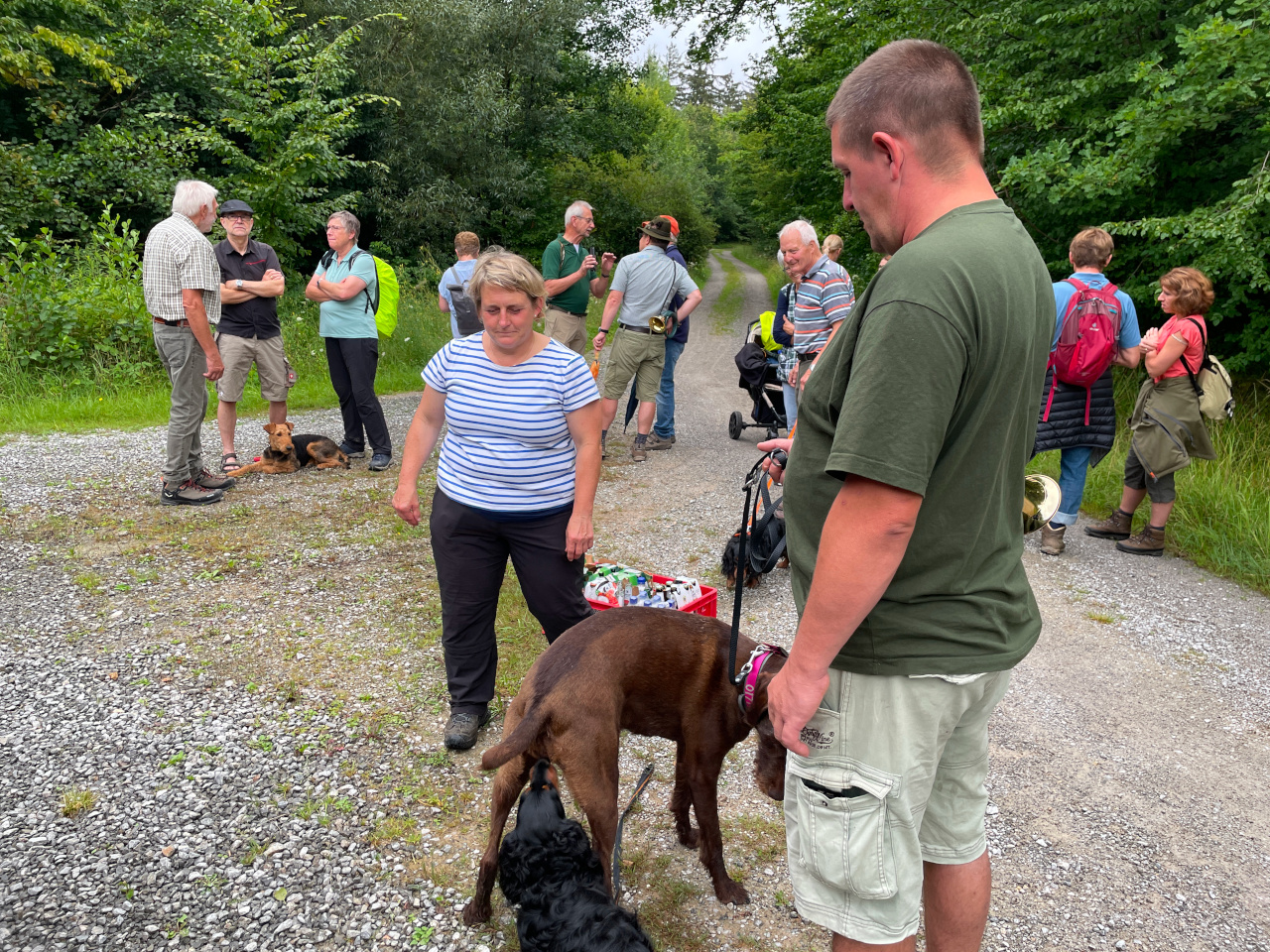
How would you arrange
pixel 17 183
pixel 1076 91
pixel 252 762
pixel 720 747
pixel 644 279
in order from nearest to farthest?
pixel 720 747
pixel 252 762
pixel 644 279
pixel 1076 91
pixel 17 183

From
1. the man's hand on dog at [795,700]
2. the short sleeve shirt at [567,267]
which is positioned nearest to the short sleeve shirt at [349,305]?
the short sleeve shirt at [567,267]

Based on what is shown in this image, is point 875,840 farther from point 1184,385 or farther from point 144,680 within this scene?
point 1184,385

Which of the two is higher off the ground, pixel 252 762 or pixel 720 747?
pixel 720 747

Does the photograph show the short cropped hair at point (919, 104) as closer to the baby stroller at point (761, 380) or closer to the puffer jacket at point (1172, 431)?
the puffer jacket at point (1172, 431)

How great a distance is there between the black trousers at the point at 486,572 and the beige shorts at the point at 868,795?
1760mm

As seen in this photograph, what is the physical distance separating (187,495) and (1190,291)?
7.61 m

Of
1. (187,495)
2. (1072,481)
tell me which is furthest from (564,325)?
(1072,481)

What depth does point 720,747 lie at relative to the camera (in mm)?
2807

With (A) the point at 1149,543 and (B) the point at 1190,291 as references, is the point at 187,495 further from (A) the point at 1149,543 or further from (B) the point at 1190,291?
(B) the point at 1190,291

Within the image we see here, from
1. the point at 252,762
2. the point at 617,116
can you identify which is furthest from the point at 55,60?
the point at 617,116

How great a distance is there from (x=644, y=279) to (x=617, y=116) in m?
27.9

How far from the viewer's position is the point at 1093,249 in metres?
5.65

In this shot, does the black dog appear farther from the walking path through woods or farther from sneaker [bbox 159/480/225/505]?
sneaker [bbox 159/480/225/505]

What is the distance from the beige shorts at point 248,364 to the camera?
7.09 meters
